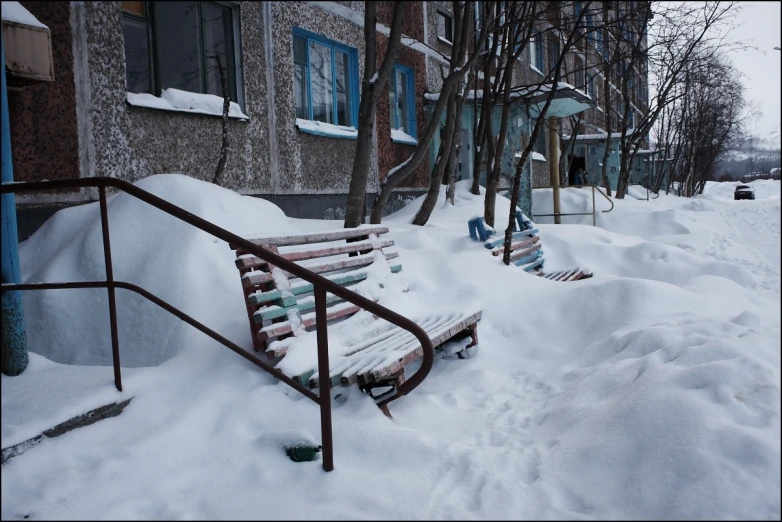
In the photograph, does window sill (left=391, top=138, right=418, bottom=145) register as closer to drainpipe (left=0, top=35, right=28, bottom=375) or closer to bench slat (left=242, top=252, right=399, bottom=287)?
bench slat (left=242, top=252, right=399, bottom=287)

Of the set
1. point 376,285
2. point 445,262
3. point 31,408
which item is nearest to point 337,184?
point 445,262

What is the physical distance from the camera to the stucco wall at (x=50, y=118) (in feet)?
15.5

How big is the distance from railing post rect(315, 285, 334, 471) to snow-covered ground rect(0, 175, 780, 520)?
7 centimetres

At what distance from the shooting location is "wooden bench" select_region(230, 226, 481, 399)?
293 centimetres

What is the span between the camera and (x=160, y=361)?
10.8 feet

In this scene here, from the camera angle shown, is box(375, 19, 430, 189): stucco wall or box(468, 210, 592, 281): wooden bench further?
box(375, 19, 430, 189): stucco wall

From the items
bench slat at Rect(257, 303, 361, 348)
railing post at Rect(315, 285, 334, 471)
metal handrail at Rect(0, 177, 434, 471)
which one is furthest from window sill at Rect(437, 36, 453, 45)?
railing post at Rect(315, 285, 334, 471)

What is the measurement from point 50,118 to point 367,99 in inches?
101

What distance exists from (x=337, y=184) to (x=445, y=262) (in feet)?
12.8

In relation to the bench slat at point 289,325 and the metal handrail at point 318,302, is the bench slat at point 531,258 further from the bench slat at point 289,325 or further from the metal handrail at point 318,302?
the metal handrail at point 318,302

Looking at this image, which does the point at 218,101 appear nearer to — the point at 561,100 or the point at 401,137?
the point at 401,137

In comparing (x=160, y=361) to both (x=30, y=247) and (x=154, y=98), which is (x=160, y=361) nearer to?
(x=30, y=247)

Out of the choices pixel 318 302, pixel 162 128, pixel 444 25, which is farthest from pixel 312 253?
pixel 444 25

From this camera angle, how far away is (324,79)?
8.85 metres
